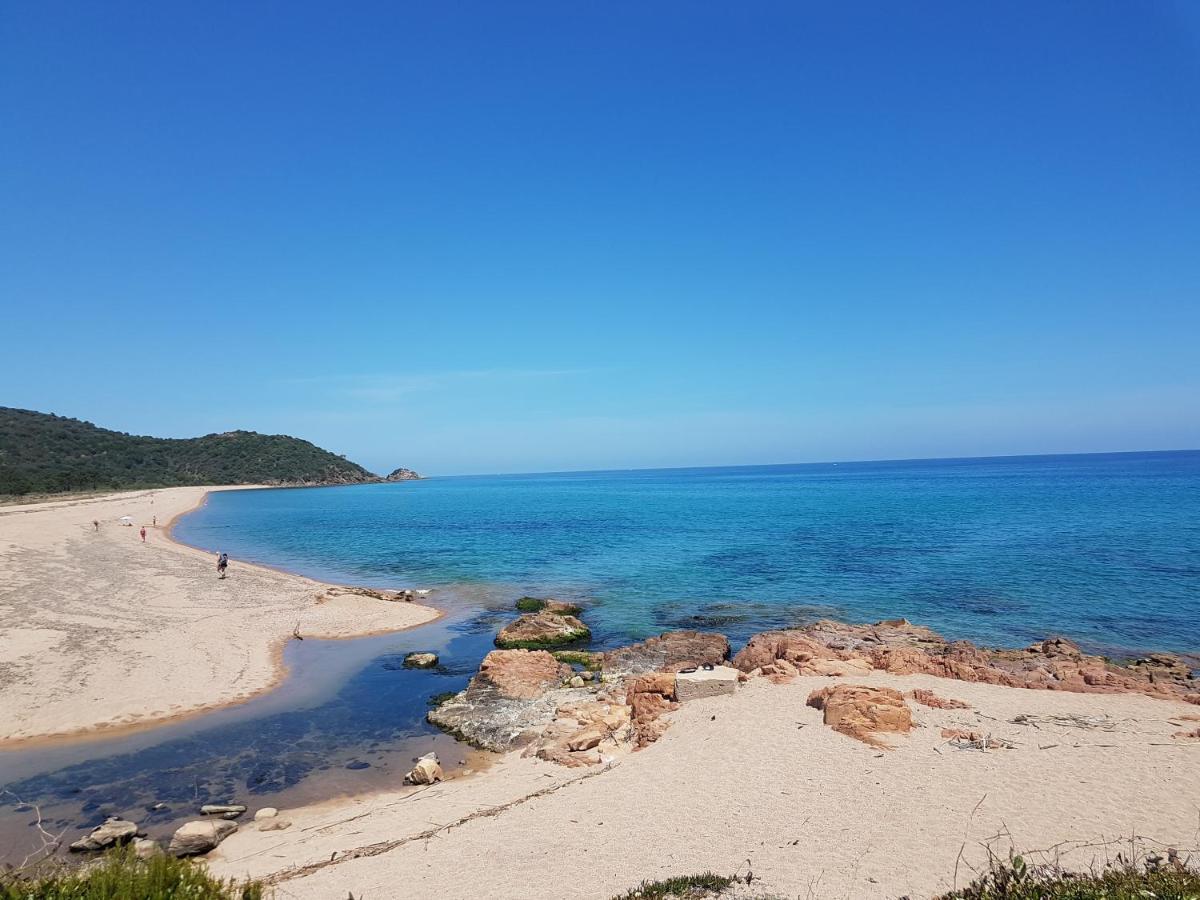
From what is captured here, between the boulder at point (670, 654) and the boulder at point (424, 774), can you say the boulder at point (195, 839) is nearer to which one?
the boulder at point (424, 774)

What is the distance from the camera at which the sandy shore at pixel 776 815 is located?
8625 millimetres

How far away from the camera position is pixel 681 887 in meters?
7.90

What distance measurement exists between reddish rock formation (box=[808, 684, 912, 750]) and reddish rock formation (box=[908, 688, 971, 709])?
80cm

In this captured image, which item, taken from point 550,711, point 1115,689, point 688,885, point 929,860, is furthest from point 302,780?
point 1115,689

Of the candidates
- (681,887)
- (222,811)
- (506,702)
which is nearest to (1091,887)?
(681,887)

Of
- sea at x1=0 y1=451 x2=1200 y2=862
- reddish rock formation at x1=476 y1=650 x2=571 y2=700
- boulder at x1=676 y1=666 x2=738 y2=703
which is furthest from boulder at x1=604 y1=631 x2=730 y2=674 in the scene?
boulder at x1=676 y1=666 x2=738 y2=703

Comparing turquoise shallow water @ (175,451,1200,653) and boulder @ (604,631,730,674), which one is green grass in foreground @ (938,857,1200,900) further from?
Answer: turquoise shallow water @ (175,451,1200,653)

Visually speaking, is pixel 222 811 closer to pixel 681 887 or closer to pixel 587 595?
pixel 681 887

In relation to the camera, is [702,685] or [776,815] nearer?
[776,815]

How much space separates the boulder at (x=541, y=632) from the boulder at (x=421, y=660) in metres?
2.87

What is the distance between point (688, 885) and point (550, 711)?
9.42m

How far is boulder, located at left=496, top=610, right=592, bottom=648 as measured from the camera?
23906 millimetres

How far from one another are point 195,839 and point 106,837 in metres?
1.66

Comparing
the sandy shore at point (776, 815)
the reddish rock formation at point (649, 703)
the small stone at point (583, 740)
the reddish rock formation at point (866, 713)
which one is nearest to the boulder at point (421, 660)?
the reddish rock formation at point (649, 703)
